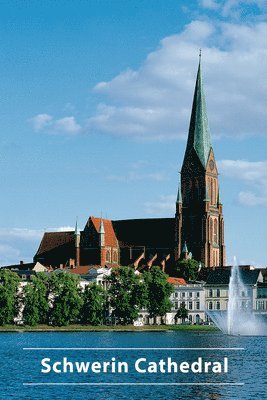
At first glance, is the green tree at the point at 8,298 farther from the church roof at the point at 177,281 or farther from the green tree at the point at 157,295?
the church roof at the point at 177,281

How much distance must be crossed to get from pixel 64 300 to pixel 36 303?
462 centimetres

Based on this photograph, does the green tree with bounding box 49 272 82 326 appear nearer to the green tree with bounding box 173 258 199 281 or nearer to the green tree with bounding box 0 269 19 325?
the green tree with bounding box 0 269 19 325

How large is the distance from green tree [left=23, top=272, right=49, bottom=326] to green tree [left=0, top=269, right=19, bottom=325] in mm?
1927

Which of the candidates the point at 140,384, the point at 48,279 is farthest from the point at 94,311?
the point at 140,384

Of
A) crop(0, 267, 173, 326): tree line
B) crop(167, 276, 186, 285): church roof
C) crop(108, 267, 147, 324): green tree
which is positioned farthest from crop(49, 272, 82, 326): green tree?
crop(167, 276, 186, 285): church roof

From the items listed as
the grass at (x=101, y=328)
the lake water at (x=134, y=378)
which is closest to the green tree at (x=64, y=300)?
the grass at (x=101, y=328)

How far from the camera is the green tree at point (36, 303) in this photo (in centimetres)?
14575

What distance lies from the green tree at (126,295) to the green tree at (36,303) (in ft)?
43.8

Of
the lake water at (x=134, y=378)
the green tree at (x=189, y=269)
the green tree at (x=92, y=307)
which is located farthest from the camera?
the green tree at (x=189, y=269)

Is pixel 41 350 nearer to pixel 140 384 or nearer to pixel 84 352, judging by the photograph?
pixel 84 352

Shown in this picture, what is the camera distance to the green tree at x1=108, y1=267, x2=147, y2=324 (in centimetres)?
15850

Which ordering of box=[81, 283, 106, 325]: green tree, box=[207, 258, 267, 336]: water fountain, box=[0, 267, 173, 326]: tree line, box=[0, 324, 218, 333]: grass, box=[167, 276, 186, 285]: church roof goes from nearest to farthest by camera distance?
box=[0, 324, 218, 333]: grass → box=[0, 267, 173, 326]: tree line → box=[81, 283, 106, 325]: green tree → box=[207, 258, 267, 336]: water fountain → box=[167, 276, 186, 285]: church roof

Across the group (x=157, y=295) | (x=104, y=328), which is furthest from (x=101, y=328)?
(x=157, y=295)

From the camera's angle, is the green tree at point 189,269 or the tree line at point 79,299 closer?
the tree line at point 79,299
